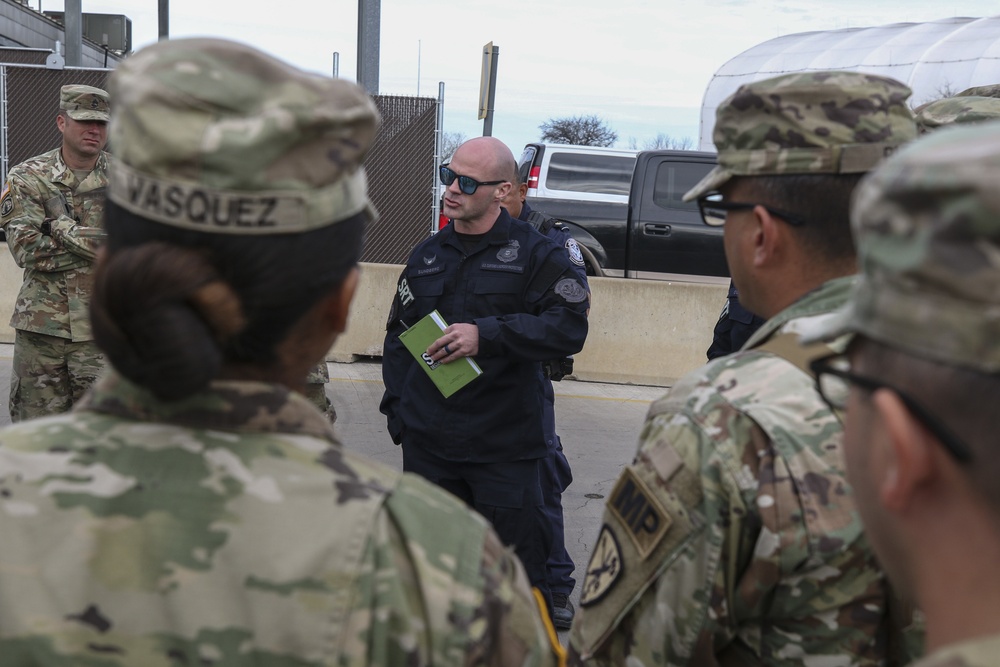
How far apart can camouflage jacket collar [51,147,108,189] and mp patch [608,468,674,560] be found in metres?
4.36

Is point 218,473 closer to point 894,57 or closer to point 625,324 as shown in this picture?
point 625,324

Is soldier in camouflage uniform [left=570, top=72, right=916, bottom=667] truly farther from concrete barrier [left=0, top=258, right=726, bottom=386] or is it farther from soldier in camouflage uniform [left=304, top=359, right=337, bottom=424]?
concrete barrier [left=0, top=258, right=726, bottom=386]

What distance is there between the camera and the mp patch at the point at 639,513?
1756mm

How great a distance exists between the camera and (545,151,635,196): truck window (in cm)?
1315

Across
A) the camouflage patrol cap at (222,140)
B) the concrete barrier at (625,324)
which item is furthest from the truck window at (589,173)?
the camouflage patrol cap at (222,140)

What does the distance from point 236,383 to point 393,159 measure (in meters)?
9.66

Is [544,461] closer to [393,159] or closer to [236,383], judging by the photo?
[236,383]

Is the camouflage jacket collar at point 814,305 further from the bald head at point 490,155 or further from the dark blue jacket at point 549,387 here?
the bald head at point 490,155

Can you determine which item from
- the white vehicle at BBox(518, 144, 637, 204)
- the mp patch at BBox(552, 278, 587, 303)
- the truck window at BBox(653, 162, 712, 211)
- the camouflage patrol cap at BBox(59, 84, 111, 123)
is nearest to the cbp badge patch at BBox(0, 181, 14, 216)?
the camouflage patrol cap at BBox(59, 84, 111, 123)

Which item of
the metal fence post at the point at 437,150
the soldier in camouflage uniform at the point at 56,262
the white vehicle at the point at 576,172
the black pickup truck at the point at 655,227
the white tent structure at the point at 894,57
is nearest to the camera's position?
the soldier in camouflage uniform at the point at 56,262

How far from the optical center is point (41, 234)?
5.23m

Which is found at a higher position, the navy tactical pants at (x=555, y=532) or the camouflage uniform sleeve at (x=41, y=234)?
the camouflage uniform sleeve at (x=41, y=234)

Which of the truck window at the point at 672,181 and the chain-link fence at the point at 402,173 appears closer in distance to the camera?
the chain-link fence at the point at 402,173

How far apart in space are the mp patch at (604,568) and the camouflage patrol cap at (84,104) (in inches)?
173
